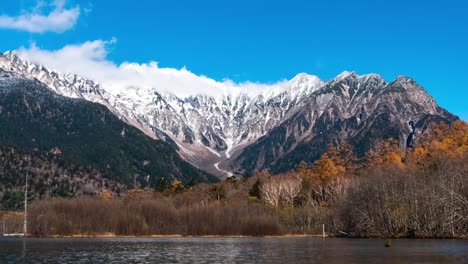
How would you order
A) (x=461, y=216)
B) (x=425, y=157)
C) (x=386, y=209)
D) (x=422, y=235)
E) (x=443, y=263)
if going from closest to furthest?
(x=443, y=263)
(x=461, y=216)
(x=422, y=235)
(x=386, y=209)
(x=425, y=157)

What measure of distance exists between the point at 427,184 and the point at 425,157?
4266 cm

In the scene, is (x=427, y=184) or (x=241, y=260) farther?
(x=427, y=184)

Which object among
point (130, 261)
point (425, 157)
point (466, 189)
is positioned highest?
point (425, 157)

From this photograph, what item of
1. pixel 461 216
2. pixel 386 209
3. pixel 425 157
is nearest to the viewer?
pixel 461 216

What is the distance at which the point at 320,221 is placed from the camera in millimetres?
199375

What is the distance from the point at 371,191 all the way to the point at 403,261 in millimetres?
94025

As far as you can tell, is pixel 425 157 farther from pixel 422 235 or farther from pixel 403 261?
pixel 403 261

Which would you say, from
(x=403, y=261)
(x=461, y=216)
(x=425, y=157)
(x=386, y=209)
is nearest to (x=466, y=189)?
(x=461, y=216)

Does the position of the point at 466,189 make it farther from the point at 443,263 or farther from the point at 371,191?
the point at 443,263

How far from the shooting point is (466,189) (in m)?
145

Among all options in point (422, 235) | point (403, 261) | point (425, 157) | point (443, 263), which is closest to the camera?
point (443, 263)

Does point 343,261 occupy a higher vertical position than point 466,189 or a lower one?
lower

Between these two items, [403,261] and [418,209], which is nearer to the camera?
[403,261]

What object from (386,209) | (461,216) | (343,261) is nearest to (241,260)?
(343,261)
